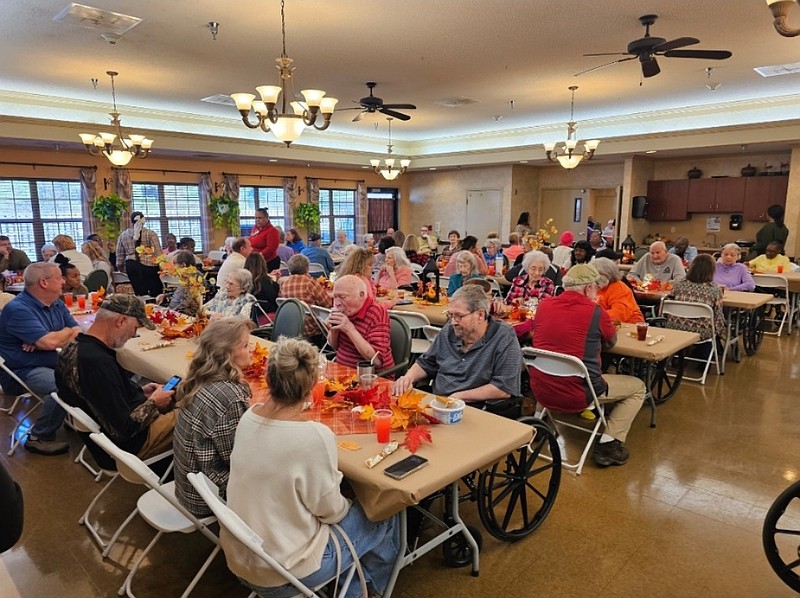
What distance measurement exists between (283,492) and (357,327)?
1.73 metres

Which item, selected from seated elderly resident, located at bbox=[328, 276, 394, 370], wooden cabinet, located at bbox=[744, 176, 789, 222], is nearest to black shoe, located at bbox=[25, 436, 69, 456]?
seated elderly resident, located at bbox=[328, 276, 394, 370]

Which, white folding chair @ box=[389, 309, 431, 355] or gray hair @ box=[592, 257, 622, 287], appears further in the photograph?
gray hair @ box=[592, 257, 622, 287]

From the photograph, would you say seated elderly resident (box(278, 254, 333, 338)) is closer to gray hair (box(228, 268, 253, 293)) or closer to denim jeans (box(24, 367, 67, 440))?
gray hair (box(228, 268, 253, 293))

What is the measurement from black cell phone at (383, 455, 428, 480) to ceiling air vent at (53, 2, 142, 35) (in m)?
4.25

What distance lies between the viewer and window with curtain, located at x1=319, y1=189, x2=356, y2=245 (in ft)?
43.7

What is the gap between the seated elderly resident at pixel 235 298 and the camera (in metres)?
4.12

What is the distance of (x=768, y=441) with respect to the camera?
12.2 ft

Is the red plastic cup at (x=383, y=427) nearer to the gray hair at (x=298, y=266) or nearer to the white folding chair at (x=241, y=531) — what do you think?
the white folding chair at (x=241, y=531)

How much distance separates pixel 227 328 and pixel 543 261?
11.1 feet

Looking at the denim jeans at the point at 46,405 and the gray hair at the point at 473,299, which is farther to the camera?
the denim jeans at the point at 46,405

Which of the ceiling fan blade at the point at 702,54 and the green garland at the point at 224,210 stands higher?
the ceiling fan blade at the point at 702,54

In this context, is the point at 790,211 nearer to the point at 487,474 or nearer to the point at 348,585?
the point at 487,474

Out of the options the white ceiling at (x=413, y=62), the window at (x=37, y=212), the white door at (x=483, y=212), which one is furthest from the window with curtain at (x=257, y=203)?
the white door at (x=483, y=212)

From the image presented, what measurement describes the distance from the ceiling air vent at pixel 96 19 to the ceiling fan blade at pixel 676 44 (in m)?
4.16
